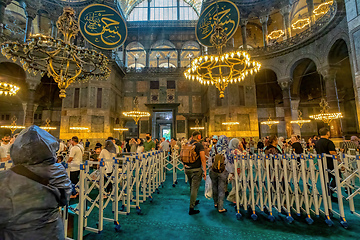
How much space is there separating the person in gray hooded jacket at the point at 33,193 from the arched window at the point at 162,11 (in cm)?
2141

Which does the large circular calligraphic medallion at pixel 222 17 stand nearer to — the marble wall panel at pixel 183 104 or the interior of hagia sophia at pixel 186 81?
the interior of hagia sophia at pixel 186 81

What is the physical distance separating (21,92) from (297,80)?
76.4 feet

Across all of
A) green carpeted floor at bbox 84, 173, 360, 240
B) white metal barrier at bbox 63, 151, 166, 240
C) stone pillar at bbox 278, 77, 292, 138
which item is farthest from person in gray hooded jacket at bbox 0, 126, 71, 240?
stone pillar at bbox 278, 77, 292, 138

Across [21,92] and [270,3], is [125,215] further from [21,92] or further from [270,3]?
[270,3]

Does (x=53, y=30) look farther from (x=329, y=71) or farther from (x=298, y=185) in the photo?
(x=329, y=71)

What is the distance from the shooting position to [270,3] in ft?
47.5

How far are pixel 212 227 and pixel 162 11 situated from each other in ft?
71.4

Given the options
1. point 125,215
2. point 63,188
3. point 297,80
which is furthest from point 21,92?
point 297,80

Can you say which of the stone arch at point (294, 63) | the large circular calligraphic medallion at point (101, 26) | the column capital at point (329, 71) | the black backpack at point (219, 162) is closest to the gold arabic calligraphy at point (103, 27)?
the large circular calligraphic medallion at point (101, 26)

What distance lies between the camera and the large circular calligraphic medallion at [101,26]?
35.8ft

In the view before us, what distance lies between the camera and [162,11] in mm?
19469

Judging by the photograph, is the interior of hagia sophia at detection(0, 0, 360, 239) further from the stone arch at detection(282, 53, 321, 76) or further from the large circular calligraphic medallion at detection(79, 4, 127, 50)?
the large circular calligraphic medallion at detection(79, 4, 127, 50)

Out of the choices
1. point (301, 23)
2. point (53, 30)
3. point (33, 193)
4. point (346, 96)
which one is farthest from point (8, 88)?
point (346, 96)

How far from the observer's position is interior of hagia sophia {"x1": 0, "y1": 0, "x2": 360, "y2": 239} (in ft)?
35.4
